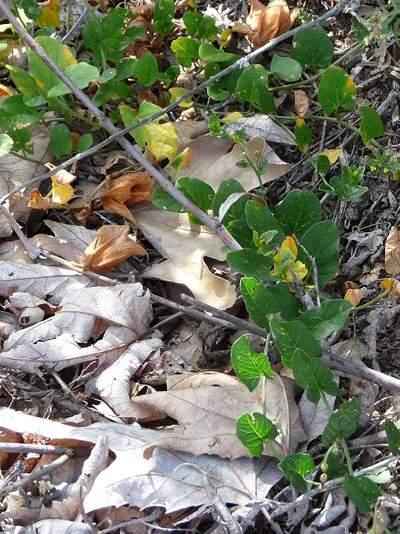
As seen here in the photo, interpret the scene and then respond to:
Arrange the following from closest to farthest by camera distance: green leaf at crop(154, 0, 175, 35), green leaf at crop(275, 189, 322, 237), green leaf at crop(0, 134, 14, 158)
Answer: green leaf at crop(275, 189, 322, 237) → green leaf at crop(0, 134, 14, 158) → green leaf at crop(154, 0, 175, 35)

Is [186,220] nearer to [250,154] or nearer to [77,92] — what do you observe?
[250,154]

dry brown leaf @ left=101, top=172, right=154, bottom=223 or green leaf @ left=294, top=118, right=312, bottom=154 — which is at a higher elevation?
green leaf @ left=294, top=118, right=312, bottom=154

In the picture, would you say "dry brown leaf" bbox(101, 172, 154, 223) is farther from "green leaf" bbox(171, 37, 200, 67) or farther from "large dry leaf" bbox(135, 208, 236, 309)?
"green leaf" bbox(171, 37, 200, 67)

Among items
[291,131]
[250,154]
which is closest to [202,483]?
[250,154]

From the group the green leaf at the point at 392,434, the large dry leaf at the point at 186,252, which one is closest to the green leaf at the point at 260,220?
the large dry leaf at the point at 186,252

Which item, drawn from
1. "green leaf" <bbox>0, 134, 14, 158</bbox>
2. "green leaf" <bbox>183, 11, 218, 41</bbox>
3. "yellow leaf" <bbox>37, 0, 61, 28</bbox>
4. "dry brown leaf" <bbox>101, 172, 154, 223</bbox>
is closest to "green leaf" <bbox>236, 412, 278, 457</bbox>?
"dry brown leaf" <bbox>101, 172, 154, 223</bbox>

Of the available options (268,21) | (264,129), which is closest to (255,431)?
(264,129)

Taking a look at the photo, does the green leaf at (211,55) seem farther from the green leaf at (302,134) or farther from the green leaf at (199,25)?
the green leaf at (302,134)
